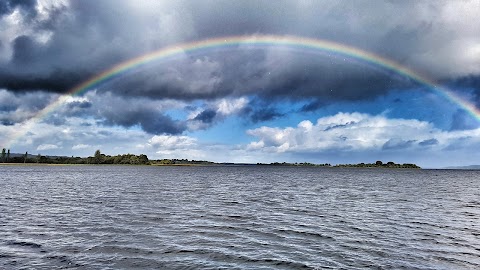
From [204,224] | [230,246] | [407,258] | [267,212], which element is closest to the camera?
[407,258]

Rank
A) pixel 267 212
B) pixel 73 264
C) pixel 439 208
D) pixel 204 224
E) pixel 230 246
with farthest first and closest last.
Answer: pixel 439 208, pixel 267 212, pixel 204 224, pixel 230 246, pixel 73 264

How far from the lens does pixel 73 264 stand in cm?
1828

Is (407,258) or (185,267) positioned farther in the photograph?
(407,258)

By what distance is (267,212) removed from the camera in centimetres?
3866

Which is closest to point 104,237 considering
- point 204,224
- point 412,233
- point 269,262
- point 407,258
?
point 204,224

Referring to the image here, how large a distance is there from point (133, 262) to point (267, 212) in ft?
71.0

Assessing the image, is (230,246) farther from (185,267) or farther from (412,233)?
(412,233)

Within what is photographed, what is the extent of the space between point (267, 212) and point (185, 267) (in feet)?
69.9

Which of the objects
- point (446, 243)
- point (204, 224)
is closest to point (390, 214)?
point (446, 243)

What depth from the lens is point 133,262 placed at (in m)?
19.1

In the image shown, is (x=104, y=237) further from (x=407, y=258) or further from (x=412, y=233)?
(x=412, y=233)

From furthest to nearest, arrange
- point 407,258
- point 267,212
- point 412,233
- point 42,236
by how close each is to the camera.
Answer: point 267,212
point 412,233
point 42,236
point 407,258

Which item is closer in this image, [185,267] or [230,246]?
[185,267]

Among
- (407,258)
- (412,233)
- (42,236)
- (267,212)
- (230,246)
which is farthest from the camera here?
(267,212)
